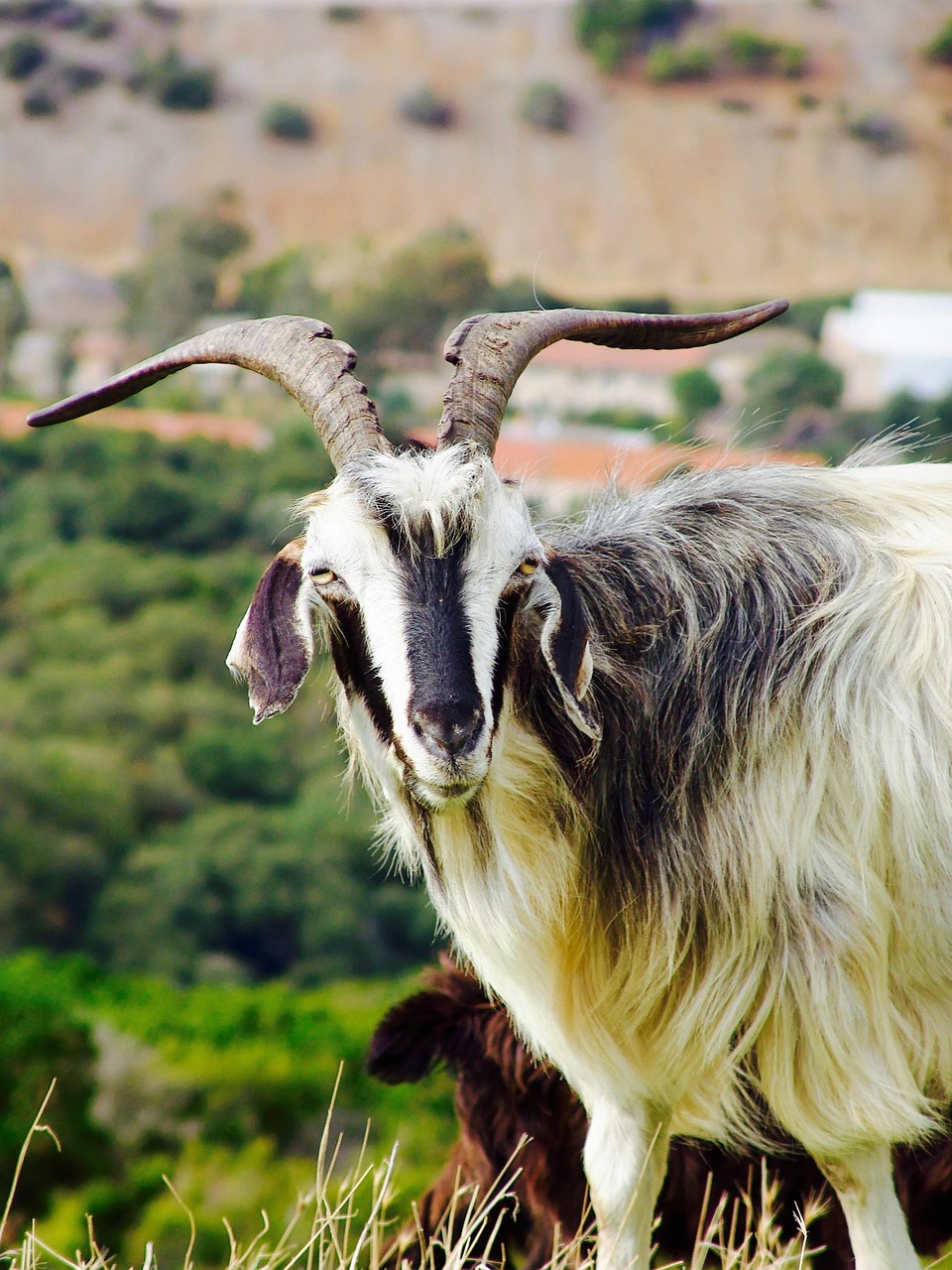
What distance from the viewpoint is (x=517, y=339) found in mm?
4465

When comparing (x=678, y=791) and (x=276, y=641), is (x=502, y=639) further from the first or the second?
(x=678, y=791)

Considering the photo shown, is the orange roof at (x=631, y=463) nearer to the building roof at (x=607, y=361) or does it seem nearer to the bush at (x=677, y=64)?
the building roof at (x=607, y=361)

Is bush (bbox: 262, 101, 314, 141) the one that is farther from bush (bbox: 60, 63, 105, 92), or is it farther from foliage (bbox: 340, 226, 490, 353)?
foliage (bbox: 340, 226, 490, 353)

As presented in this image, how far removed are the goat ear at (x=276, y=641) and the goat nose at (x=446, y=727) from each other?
0.47 meters

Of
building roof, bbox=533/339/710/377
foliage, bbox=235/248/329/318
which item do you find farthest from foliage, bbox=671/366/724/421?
foliage, bbox=235/248/329/318

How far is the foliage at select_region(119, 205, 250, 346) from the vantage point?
186ft

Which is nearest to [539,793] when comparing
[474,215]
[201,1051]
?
[201,1051]

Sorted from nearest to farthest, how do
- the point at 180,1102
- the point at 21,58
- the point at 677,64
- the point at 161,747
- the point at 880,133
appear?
the point at 180,1102, the point at 161,747, the point at 21,58, the point at 880,133, the point at 677,64

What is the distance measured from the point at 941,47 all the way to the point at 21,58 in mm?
54096

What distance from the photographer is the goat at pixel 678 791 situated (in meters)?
4.09

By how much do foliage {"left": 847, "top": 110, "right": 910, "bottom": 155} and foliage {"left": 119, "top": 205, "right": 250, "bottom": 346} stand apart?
126 feet

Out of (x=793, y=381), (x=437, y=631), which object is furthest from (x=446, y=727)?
(x=793, y=381)

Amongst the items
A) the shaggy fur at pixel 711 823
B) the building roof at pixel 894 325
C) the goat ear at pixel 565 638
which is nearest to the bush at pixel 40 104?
the building roof at pixel 894 325

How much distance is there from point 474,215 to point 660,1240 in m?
79.5
